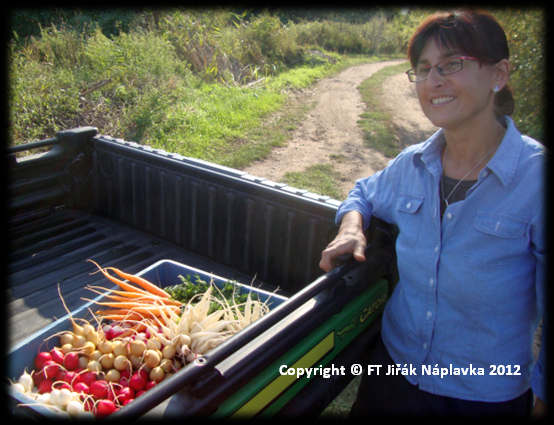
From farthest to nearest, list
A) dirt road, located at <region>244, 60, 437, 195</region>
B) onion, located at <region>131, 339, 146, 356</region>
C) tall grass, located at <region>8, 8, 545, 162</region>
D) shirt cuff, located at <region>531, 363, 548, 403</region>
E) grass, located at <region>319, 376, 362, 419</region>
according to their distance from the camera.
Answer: dirt road, located at <region>244, 60, 437, 195</region> < tall grass, located at <region>8, 8, 545, 162</region> < grass, located at <region>319, 376, 362, 419</region> < onion, located at <region>131, 339, 146, 356</region> < shirt cuff, located at <region>531, 363, 548, 403</region>

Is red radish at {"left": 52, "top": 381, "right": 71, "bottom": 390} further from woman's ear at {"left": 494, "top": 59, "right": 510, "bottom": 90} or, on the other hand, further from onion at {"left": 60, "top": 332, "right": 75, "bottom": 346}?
woman's ear at {"left": 494, "top": 59, "right": 510, "bottom": 90}

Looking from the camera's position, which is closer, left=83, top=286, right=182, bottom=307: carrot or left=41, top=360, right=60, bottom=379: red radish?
left=41, top=360, right=60, bottom=379: red radish

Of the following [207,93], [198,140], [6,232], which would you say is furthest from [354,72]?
[6,232]

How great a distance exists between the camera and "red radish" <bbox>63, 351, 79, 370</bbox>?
72.3 inches

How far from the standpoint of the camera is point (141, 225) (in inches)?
138

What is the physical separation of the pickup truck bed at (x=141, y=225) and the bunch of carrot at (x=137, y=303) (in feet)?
1.36

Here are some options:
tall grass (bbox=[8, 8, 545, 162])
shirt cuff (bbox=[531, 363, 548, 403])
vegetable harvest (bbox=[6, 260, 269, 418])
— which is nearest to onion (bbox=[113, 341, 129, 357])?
vegetable harvest (bbox=[6, 260, 269, 418])

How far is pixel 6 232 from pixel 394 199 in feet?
8.96

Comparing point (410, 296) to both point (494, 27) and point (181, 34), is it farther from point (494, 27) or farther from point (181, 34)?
point (181, 34)

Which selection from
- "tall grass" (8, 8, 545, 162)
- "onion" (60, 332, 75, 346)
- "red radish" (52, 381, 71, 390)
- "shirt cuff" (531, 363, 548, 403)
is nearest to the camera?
"shirt cuff" (531, 363, 548, 403)

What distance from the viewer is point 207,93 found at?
391 inches

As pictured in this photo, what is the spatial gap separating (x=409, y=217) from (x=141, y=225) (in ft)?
7.54

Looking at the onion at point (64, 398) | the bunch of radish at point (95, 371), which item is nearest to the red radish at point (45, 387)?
the bunch of radish at point (95, 371)

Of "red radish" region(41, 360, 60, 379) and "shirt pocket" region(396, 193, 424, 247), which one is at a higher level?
"shirt pocket" region(396, 193, 424, 247)
